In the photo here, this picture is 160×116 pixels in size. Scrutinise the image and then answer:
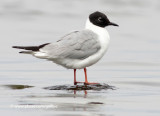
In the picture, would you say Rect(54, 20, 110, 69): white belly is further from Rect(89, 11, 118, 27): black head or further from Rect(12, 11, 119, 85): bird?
Rect(89, 11, 118, 27): black head

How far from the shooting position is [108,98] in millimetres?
9938

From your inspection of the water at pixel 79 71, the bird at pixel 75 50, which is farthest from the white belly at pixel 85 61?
the water at pixel 79 71

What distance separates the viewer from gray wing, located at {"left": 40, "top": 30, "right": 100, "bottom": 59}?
1105cm

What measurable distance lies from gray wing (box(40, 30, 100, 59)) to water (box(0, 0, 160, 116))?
2.13 feet

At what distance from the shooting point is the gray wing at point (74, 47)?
11.1 meters

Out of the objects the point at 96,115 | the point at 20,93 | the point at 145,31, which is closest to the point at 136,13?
the point at 145,31

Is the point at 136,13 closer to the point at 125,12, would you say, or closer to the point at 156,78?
the point at 125,12

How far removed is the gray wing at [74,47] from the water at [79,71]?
0.65 m

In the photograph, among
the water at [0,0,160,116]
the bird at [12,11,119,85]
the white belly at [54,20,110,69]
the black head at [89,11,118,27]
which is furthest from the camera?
the black head at [89,11,118,27]

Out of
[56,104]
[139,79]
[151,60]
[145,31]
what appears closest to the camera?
[56,104]

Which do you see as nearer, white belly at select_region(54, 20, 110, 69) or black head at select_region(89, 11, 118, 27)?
white belly at select_region(54, 20, 110, 69)

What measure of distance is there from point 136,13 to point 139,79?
11740mm

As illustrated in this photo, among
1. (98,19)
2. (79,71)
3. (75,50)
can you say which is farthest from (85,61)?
(79,71)

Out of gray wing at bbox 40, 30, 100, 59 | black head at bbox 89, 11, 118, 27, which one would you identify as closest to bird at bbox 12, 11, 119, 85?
gray wing at bbox 40, 30, 100, 59
